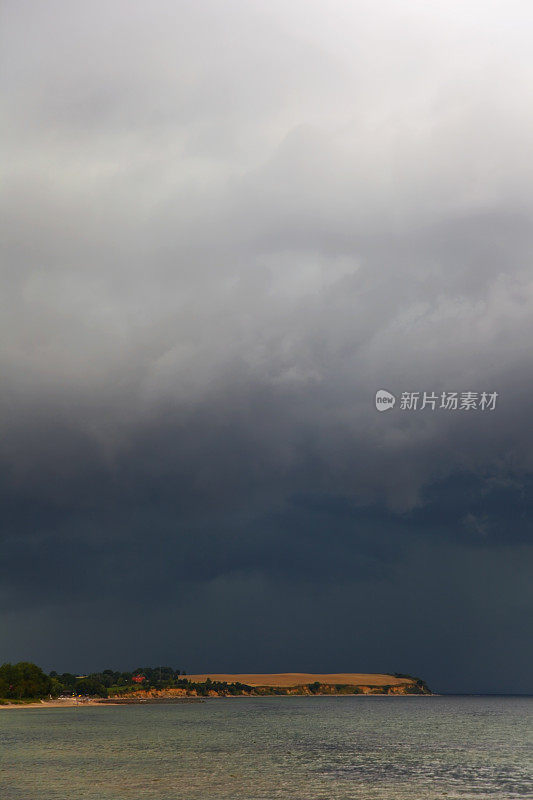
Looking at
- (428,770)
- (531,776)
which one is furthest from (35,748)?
(531,776)

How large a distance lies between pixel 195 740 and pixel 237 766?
48456mm

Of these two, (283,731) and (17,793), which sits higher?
(17,793)

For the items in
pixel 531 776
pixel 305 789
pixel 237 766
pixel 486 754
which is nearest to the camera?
pixel 305 789

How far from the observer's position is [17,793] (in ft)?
228

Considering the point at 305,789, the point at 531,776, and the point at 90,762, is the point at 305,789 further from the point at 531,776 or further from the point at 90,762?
the point at 90,762

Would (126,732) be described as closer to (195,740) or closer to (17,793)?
(195,740)

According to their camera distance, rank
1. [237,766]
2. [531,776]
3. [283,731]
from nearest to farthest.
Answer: [531,776] → [237,766] → [283,731]

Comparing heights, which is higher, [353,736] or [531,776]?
[531,776]

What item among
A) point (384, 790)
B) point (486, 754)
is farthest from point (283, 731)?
point (384, 790)

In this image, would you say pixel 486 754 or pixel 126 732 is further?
pixel 126 732

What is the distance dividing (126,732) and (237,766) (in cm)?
7566

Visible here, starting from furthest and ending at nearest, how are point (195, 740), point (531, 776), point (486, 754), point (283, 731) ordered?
point (283, 731) < point (195, 740) < point (486, 754) < point (531, 776)

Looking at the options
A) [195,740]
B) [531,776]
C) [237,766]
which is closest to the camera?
[531,776]

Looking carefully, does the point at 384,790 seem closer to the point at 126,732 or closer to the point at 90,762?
the point at 90,762
